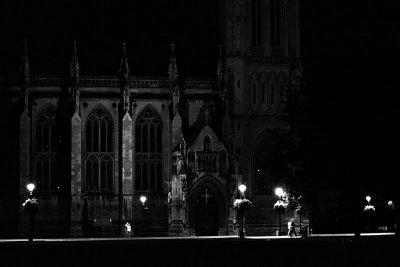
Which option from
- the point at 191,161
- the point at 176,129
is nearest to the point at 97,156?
the point at 176,129

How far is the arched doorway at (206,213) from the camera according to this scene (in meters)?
85.3

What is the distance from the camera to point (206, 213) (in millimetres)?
85625

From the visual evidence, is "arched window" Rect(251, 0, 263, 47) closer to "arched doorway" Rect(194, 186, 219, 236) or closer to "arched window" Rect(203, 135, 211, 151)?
"arched window" Rect(203, 135, 211, 151)

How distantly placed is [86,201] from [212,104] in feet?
45.2

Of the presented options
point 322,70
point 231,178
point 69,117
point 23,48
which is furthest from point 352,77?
point 23,48

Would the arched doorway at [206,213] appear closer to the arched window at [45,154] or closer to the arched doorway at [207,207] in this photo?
the arched doorway at [207,207]

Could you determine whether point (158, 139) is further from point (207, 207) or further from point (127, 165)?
point (207, 207)

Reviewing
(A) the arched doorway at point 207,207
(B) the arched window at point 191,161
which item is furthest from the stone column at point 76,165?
(A) the arched doorway at point 207,207

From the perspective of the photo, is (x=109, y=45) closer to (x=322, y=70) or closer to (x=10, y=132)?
(x=10, y=132)

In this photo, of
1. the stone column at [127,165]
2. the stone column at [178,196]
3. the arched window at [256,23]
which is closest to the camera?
the stone column at [178,196]

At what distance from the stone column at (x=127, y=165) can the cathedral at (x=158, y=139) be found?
0.08 metres

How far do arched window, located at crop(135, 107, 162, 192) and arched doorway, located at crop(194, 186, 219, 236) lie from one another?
3.84m

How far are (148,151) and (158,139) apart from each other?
4.52 ft

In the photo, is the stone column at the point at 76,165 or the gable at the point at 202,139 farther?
the gable at the point at 202,139
